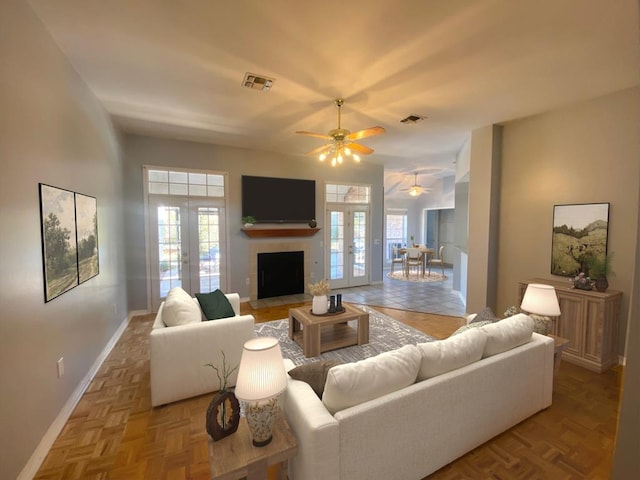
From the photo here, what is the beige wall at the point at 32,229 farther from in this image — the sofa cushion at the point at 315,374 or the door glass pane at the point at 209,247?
the door glass pane at the point at 209,247

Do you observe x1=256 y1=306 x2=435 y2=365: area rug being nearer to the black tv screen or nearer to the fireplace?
the fireplace

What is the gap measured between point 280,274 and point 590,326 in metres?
4.76

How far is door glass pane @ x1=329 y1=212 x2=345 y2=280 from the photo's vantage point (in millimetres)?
6605

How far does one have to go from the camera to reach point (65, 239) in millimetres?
2375

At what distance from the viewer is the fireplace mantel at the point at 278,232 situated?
18.1 ft

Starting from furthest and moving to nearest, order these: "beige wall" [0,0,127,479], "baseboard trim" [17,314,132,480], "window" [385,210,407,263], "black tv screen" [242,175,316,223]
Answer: "window" [385,210,407,263], "black tv screen" [242,175,316,223], "baseboard trim" [17,314,132,480], "beige wall" [0,0,127,479]

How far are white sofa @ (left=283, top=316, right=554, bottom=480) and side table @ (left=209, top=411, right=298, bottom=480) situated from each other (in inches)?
3.3

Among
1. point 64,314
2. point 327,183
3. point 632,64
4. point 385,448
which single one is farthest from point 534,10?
point 327,183

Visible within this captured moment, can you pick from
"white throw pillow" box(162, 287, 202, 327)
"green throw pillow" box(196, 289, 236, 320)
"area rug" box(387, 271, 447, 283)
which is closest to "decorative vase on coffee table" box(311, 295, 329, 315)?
"green throw pillow" box(196, 289, 236, 320)

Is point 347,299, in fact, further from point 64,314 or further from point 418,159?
point 64,314

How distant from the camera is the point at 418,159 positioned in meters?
6.46

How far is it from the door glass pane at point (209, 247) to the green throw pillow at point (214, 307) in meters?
2.31

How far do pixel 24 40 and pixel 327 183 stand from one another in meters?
5.00

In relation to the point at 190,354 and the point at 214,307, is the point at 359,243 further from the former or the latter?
the point at 190,354
